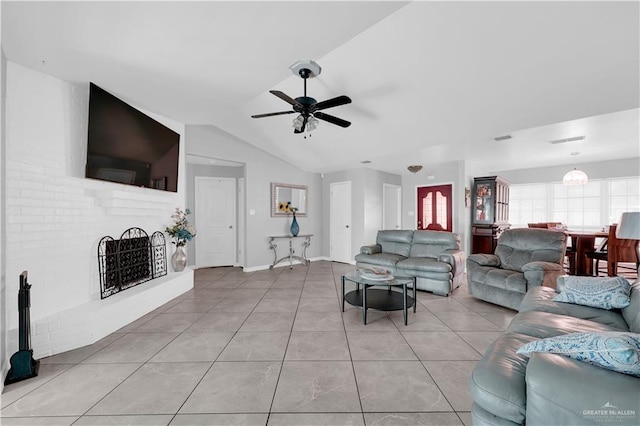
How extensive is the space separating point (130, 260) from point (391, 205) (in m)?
5.74

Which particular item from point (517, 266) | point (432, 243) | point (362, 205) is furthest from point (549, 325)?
point (362, 205)

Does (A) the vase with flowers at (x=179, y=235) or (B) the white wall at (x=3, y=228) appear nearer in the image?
(B) the white wall at (x=3, y=228)

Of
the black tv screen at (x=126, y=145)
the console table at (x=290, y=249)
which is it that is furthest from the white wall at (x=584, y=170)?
the black tv screen at (x=126, y=145)

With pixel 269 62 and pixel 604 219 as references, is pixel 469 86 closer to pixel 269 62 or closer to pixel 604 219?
pixel 269 62

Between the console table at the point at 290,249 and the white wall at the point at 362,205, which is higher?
the white wall at the point at 362,205

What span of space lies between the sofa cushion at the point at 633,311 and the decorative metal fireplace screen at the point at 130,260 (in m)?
4.27

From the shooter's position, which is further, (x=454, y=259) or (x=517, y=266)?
(x=454, y=259)

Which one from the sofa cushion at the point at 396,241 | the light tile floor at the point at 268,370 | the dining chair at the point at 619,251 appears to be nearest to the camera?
the light tile floor at the point at 268,370

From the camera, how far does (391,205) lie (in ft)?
23.1

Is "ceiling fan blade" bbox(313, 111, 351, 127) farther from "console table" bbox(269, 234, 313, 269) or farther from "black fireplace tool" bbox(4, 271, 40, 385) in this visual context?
"console table" bbox(269, 234, 313, 269)

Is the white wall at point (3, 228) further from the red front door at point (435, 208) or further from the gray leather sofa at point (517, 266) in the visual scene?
the red front door at point (435, 208)

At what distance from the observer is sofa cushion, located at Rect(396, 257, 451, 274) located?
3759 millimetres

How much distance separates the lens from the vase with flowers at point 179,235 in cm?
377

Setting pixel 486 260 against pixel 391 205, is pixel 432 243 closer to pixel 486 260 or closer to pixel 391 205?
pixel 486 260
